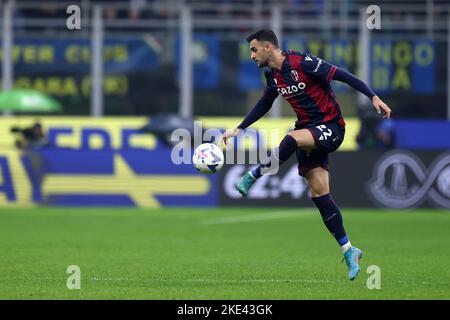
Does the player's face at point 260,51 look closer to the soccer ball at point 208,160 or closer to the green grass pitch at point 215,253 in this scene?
the soccer ball at point 208,160

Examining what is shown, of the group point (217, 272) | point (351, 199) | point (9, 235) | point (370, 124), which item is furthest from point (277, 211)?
point (217, 272)

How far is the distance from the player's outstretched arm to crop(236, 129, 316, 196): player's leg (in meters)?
0.61

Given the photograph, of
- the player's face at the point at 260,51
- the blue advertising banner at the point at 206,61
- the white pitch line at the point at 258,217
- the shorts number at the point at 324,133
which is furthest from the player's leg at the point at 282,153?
the blue advertising banner at the point at 206,61

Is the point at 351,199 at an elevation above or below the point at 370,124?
below

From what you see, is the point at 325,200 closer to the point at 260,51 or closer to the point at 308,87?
the point at 308,87

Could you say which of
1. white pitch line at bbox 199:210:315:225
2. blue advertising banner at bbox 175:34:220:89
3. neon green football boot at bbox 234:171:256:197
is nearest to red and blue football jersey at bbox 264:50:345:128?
neon green football boot at bbox 234:171:256:197

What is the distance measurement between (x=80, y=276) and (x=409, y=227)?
9016 millimetres

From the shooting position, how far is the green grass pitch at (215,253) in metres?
9.59

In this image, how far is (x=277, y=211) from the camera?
22500mm

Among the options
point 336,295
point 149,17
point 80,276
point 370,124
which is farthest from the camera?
point 149,17

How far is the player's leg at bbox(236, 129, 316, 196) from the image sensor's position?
33.1 feet

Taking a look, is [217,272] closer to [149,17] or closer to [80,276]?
[80,276]

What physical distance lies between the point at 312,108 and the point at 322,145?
0.41 m

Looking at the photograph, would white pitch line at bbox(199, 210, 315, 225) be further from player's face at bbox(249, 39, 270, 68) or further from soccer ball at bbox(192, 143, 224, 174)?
player's face at bbox(249, 39, 270, 68)
